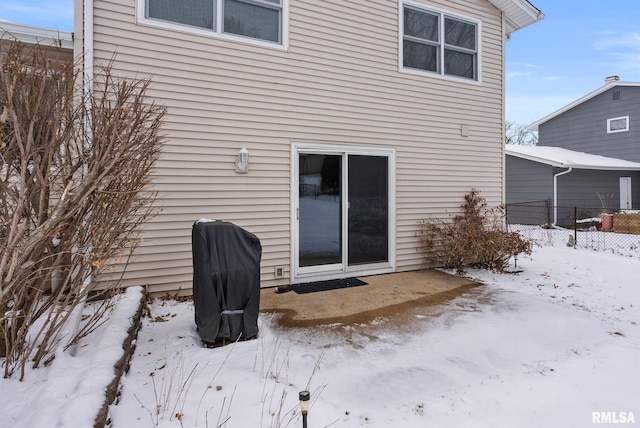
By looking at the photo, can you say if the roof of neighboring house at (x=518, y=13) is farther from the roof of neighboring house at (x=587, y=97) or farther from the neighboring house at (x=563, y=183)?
the roof of neighboring house at (x=587, y=97)

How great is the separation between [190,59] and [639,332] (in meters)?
6.08

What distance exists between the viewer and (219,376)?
2818mm

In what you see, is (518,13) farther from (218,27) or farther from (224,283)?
(224,283)

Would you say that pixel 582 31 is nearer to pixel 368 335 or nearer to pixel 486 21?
pixel 486 21

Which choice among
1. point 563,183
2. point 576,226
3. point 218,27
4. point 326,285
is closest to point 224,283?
point 326,285

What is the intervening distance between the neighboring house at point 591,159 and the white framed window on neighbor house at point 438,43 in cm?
793

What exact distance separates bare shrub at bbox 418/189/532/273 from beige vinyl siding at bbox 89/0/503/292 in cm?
27

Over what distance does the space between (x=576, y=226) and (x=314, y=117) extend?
10702 millimetres

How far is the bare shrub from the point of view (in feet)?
21.5

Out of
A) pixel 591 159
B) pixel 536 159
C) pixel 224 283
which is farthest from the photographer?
pixel 591 159

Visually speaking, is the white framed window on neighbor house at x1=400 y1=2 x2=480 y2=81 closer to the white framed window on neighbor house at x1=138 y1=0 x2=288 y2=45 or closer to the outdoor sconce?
the white framed window on neighbor house at x1=138 y1=0 x2=288 y2=45

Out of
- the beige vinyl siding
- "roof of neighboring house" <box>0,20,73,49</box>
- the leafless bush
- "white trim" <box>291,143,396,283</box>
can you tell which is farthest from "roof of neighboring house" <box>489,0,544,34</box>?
the leafless bush

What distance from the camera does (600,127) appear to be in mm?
16812

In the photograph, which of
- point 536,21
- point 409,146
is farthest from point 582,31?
point 409,146
